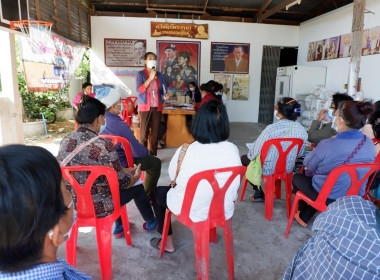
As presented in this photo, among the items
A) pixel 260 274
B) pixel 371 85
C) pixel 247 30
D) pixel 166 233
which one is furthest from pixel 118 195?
pixel 247 30

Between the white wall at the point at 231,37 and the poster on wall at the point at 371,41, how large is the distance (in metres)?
2.86

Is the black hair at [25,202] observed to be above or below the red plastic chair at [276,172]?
above

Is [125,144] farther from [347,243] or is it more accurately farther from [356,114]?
[347,243]

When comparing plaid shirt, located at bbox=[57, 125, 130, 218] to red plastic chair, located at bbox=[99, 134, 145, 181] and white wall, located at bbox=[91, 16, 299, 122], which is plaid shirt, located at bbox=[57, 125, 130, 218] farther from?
white wall, located at bbox=[91, 16, 299, 122]

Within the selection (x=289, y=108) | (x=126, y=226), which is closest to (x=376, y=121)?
(x=289, y=108)

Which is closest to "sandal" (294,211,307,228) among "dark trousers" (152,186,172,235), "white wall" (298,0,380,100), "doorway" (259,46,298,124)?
"dark trousers" (152,186,172,235)

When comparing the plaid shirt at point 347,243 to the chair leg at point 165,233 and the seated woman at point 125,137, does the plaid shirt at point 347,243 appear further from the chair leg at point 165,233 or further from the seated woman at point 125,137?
the seated woman at point 125,137

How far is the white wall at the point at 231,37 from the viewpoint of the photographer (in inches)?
283

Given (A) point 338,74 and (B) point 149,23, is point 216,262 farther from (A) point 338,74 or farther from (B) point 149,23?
(B) point 149,23

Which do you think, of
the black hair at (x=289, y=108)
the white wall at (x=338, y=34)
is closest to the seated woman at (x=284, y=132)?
the black hair at (x=289, y=108)

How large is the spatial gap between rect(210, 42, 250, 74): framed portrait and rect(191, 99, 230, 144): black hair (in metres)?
6.21

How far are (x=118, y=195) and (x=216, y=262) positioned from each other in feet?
2.64

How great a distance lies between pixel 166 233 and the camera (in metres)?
1.92

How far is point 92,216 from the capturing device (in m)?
1.68
